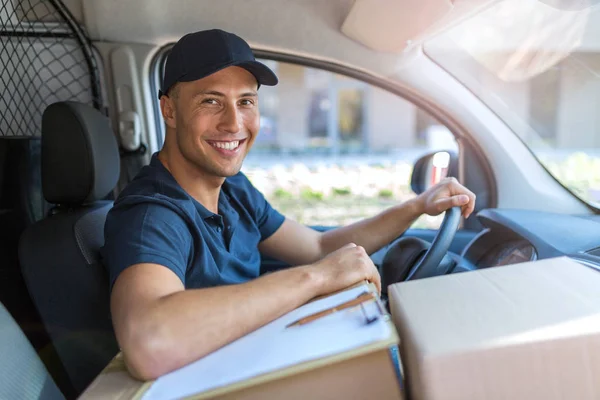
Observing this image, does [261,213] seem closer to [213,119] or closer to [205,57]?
[213,119]

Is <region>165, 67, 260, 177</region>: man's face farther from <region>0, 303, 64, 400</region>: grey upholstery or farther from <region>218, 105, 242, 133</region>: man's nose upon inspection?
<region>0, 303, 64, 400</region>: grey upholstery

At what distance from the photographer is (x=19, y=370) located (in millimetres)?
1113

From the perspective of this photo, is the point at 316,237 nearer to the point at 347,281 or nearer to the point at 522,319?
the point at 347,281

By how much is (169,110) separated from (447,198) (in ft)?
3.04

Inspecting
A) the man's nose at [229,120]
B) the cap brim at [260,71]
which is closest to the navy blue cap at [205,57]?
the cap brim at [260,71]

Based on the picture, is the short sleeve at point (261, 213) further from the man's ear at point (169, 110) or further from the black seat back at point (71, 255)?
the black seat back at point (71, 255)

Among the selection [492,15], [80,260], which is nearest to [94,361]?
[80,260]

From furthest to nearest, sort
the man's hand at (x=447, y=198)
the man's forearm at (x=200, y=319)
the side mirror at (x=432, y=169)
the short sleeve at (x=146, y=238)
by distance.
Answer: the side mirror at (x=432, y=169) → the man's hand at (x=447, y=198) → the short sleeve at (x=146, y=238) → the man's forearm at (x=200, y=319)

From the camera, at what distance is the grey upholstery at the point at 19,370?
1.07m

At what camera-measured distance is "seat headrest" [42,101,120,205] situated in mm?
1604

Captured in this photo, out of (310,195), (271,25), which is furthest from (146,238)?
(310,195)

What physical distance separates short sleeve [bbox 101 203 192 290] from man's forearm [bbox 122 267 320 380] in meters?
0.13

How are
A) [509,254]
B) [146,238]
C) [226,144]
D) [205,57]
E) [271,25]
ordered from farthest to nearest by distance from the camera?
[271,25]
[509,254]
[226,144]
[205,57]
[146,238]

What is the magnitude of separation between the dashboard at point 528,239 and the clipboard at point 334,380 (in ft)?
2.36
